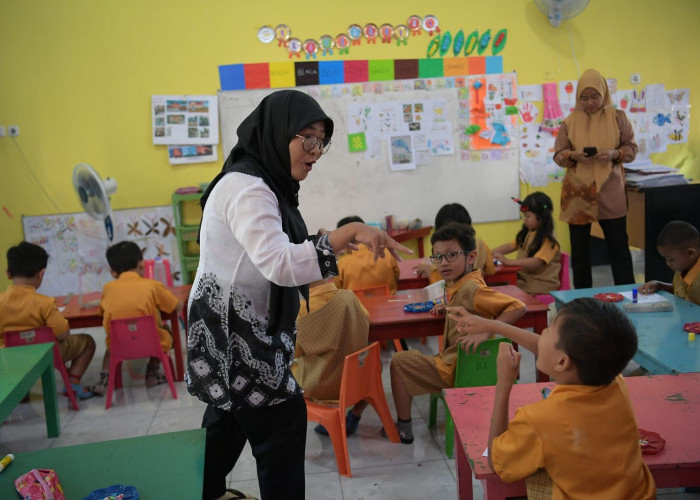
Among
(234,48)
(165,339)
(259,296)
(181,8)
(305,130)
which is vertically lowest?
(165,339)

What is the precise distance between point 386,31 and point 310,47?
0.72 metres

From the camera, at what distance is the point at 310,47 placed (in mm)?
5930

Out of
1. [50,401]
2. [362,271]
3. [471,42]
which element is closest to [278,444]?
[362,271]

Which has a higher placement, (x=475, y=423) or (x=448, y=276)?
(x=448, y=276)

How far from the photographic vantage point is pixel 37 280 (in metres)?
3.90

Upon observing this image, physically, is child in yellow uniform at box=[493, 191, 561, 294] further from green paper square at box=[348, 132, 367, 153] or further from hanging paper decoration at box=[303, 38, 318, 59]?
hanging paper decoration at box=[303, 38, 318, 59]

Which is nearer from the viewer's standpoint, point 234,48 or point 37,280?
point 37,280

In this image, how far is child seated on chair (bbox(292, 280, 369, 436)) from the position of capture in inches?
114

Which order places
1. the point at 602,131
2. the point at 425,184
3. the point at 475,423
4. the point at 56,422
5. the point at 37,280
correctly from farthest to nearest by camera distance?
1. the point at 425,184
2. the point at 602,131
3. the point at 37,280
4. the point at 56,422
5. the point at 475,423

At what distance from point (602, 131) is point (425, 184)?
73.8 inches

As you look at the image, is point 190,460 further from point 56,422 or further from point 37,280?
point 37,280

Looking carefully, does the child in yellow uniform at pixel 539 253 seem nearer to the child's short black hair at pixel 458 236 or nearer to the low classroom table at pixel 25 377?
the child's short black hair at pixel 458 236

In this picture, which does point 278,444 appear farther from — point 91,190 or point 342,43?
point 342,43

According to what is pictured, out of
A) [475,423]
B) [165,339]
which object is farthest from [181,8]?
[475,423]
